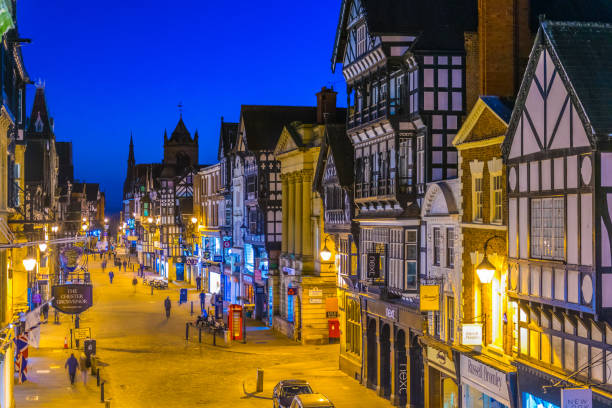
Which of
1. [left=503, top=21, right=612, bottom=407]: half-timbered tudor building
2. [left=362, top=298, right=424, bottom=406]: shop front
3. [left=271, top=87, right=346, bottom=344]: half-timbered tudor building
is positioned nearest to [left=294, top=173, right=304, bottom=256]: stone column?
[left=271, top=87, right=346, bottom=344]: half-timbered tudor building

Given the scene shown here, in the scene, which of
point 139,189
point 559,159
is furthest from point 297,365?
point 139,189

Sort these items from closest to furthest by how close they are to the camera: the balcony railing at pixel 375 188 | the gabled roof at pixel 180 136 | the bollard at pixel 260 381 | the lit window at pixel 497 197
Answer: the lit window at pixel 497 197 < the balcony railing at pixel 375 188 < the bollard at pixel 260 381 < the gabled roof at pixel 180 136

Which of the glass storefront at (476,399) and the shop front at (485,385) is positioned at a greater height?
the shop front at (485,385)

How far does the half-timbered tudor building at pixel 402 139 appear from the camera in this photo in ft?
102

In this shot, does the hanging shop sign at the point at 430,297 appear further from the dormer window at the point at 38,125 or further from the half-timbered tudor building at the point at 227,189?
the dormer window at the point at 38,125

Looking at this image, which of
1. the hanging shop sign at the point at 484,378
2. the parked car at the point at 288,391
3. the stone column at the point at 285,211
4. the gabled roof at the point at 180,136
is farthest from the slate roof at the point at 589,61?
the gabled roof at the point at 180,136

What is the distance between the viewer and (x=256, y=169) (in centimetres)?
5912

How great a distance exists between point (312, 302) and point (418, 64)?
20577 mm

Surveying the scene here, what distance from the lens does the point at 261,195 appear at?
191 feet

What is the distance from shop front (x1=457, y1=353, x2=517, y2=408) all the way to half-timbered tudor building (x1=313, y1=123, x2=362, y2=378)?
1132 cm

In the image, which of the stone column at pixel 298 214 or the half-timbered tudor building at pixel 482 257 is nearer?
the half-timbered tudor building at pixel 482 257

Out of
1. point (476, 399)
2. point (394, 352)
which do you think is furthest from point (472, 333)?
point (394, 352)

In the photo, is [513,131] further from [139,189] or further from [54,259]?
[139,189]

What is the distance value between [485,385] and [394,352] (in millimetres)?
8794
